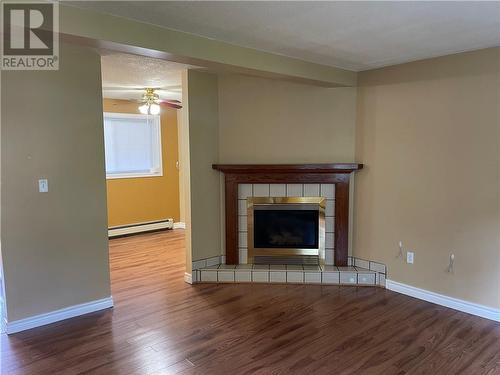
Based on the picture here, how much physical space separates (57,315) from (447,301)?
336 cm

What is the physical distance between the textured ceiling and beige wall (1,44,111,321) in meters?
0.34

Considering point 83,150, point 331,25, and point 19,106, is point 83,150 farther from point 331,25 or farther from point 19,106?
point 331,25

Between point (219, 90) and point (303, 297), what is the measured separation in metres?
2.34

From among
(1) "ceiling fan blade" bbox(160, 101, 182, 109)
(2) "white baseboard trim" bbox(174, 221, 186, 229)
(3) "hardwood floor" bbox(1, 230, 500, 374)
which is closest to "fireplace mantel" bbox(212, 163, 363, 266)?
(3) "hardwood floor" bbox(1, 230, 500, 374)

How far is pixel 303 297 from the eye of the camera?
3518 mm

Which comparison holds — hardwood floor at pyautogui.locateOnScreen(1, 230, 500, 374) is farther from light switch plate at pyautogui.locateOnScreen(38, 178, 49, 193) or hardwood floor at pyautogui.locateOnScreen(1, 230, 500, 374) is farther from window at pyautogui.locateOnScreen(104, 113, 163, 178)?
window at pyautogui.locateOnScreen(104, 113, 163, 178)

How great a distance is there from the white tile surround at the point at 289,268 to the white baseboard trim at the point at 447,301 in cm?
18

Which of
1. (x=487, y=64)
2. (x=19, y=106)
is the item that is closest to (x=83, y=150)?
(x=19, y=106)

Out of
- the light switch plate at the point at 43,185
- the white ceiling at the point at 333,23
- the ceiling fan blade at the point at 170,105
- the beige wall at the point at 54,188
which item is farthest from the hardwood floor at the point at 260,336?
the ceiling fan blade at the point at 170,105

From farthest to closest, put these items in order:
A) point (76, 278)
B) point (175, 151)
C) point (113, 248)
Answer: point (175, 151), point (113, 248), point (76, 278)

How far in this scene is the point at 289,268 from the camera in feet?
13.0

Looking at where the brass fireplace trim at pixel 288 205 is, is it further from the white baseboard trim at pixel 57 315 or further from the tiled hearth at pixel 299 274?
the white baseboard trim at pixel 57 315

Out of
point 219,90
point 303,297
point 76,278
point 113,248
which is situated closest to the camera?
point 76,278

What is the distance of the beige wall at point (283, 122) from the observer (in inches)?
155
